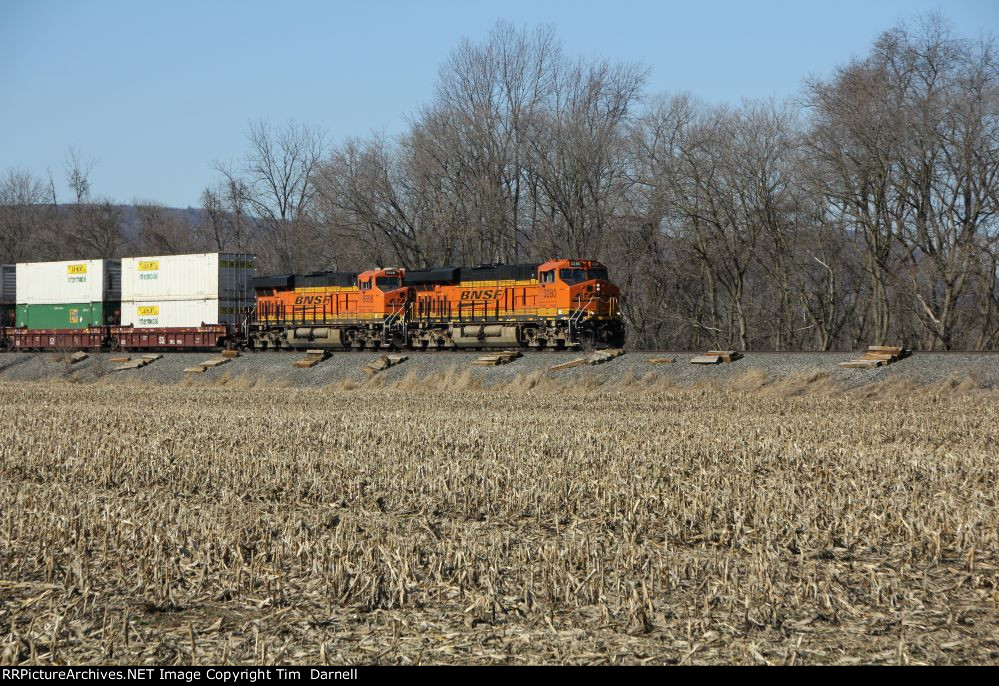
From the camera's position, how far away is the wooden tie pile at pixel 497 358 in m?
28.8

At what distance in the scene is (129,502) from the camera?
929cm

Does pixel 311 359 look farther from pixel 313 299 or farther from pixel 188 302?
pixel 188 302

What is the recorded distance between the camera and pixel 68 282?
4022 centimetres

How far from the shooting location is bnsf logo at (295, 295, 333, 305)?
117ft

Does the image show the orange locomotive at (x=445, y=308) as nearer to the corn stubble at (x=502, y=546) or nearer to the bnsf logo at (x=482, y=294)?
the bnsf logo at (x=482, y=294)

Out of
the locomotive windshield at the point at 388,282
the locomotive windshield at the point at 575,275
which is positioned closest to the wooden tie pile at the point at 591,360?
the locomotive windshield at the point at 575,275

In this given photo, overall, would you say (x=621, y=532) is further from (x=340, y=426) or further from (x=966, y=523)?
(x=340, y=426)

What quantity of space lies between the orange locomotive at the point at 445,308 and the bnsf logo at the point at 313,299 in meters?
0.04

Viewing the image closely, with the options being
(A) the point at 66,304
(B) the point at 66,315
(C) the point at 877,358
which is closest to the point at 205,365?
(B) the point at 66,315

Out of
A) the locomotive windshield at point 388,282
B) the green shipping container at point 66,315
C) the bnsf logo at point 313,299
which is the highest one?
the locomotive windshield at point 388,282

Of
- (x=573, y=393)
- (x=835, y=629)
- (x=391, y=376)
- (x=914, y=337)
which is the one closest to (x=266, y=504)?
(x=835, y=629)

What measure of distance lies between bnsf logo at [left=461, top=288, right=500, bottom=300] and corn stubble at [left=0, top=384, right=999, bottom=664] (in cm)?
1745

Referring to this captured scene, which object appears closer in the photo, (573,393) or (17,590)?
(17,590)

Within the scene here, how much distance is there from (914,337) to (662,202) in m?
11.5
